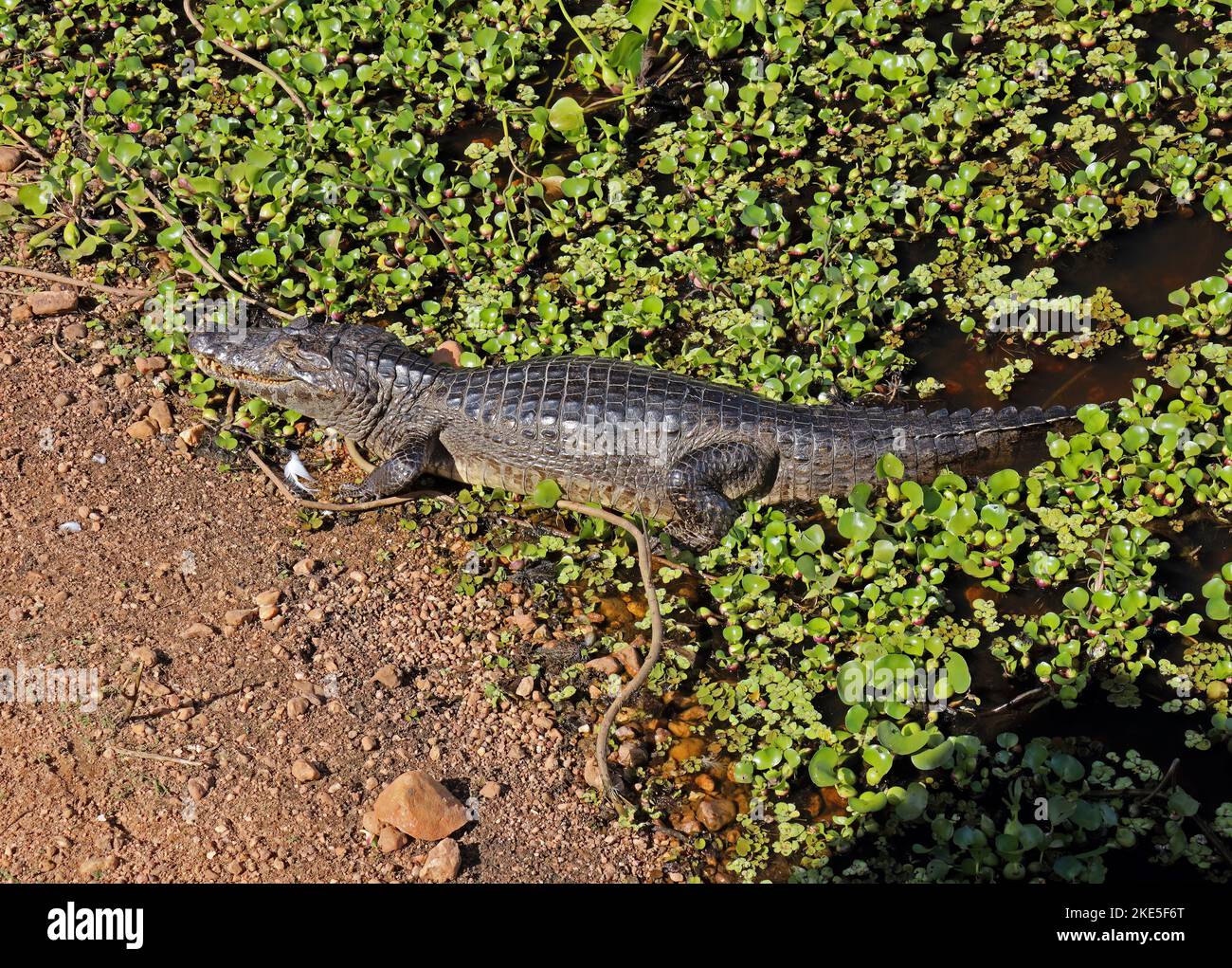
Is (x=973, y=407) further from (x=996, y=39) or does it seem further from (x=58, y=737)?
(x=58, y=737)

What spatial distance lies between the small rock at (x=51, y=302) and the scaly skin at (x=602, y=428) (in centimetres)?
100

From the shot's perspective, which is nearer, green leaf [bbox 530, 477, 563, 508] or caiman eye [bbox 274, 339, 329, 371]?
green leaf [bbox 530, 477, 563, 508]

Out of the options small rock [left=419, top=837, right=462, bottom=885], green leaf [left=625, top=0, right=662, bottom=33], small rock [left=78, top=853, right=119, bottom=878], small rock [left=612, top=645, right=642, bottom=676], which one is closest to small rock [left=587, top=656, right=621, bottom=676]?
small rock [left=612, top=645, right=642, bottom=676]

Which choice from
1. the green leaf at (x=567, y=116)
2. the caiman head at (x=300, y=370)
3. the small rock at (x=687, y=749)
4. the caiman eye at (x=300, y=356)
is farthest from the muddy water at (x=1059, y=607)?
the green leaf at (x=567, y=116)

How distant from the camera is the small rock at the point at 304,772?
4.85 meters

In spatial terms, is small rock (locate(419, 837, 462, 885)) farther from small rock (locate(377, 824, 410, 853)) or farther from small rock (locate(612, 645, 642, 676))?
small rock (locate(612, 645, 642, 676))

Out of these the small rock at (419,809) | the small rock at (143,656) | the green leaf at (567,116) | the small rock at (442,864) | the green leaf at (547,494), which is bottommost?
the small rock at (442,864)

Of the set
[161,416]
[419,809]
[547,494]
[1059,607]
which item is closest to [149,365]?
[161,416]

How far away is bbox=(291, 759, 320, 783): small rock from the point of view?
4.85 metres

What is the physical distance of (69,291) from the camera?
7.03 meters

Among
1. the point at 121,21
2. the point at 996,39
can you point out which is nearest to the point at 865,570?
the point at 996,39
